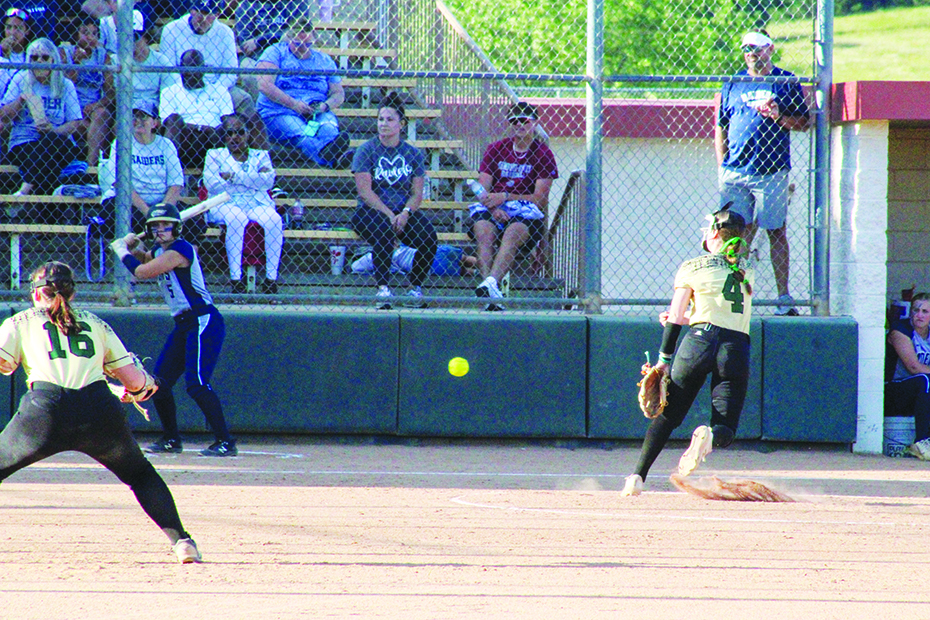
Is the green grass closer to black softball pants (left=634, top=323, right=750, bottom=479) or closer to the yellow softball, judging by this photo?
the yellow softball

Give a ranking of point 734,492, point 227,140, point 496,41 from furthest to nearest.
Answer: point 496,41 → point 227,140 → point 734,492

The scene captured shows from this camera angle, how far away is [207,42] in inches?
442

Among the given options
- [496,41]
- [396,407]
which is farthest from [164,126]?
[496,41]

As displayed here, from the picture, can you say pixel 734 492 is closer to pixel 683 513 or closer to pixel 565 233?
pixel 683 513

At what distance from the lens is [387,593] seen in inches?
190

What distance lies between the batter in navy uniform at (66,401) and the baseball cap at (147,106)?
5496 mm

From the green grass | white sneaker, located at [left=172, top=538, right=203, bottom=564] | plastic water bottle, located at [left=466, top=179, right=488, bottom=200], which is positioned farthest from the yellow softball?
the green grass

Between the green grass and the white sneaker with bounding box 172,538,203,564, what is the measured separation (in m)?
31.2

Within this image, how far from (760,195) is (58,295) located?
20.6ft

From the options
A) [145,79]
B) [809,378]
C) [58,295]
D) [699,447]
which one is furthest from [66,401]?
[809,378]

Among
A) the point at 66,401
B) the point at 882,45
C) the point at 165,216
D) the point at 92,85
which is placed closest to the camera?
the point at 66,401

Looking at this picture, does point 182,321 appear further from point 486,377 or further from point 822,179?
point 822,179

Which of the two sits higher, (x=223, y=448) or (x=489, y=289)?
(x=489, y=289)

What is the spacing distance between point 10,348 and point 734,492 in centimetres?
463
